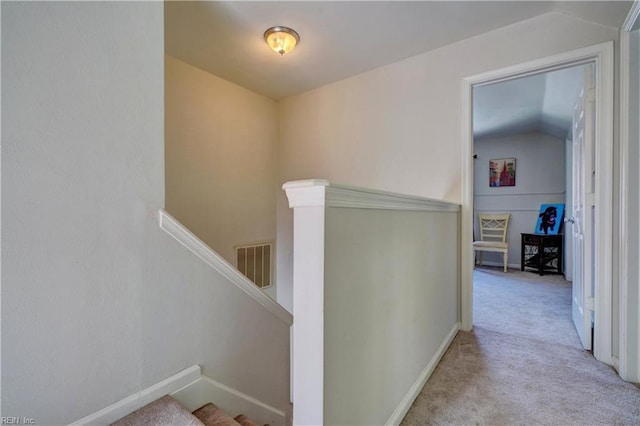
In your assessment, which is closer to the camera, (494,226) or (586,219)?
(586,219)

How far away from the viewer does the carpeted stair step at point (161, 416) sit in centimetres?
96

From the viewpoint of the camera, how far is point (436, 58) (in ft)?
7.86

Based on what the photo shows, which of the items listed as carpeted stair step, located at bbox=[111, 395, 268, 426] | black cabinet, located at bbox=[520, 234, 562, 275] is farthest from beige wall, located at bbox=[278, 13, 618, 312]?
black cabinet, located at bbox=[520, 234, 562, 275]

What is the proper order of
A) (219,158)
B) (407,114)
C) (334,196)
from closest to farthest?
(334,196)
(407,114)
(219,158)

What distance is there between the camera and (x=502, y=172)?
503 cm

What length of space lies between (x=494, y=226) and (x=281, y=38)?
4.77 metres

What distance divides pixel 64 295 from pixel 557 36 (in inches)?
120

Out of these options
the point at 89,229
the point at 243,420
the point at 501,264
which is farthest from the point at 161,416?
the point at 501,264

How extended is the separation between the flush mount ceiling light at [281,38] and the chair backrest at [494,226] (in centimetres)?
455

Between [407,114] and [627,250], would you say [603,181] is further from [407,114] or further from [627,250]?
[407,114]

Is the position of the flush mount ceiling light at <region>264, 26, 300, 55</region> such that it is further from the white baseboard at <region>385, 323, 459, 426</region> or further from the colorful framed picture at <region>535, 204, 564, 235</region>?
the colorful framed picture at <region>535, 204, 564, 235</region>

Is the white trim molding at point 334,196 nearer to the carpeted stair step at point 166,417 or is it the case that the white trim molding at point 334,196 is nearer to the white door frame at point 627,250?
the carpeted stair step at point 166,417

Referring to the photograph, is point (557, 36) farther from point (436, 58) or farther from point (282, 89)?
point (282, 89)

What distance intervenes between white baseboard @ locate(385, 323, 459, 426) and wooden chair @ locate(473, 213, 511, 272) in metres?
3.17
